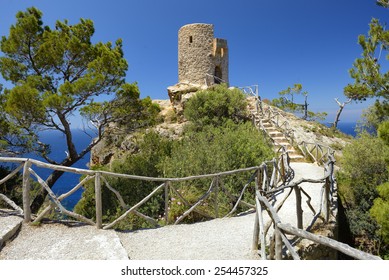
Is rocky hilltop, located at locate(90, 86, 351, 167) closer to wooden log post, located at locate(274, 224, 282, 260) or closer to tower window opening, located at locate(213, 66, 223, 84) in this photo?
tower window opening, located at locate(213, 66, 223, 84)

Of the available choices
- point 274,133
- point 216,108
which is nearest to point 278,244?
point 274,133

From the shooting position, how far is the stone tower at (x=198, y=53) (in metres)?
18.5

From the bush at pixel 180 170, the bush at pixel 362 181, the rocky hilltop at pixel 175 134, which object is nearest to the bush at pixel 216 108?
the rocky hilltop at pixel 175 134

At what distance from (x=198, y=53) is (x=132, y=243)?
652 inches

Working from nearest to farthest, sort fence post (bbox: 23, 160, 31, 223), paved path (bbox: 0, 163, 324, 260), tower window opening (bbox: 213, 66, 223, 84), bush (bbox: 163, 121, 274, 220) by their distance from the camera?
paved path (bbox: 0, 163, 324, 260) < fence post (bbox: 23, 160, 31, 223) < bush (bbox: 163, 121, 274, 220) < tower window opening (bbox: 213, 66, 223, 84)

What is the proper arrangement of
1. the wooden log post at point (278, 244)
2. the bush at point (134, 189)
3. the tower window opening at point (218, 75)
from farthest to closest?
the tower window opening at point (218, 75) < the bush at point (134, 189) < the wooden log post at point (278, 244)

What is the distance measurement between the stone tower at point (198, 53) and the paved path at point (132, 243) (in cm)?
1504

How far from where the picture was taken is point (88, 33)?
9000mm

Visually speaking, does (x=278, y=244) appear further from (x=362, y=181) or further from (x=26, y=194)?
(x=362, y=181)

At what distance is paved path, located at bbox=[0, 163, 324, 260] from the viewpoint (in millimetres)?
3615

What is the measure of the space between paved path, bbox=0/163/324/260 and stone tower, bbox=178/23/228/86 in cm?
1504

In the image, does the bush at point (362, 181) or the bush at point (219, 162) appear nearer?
the bush at point (219, 162)

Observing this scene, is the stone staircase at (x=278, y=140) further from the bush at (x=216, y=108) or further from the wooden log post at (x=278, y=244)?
the wooden log post at (x=278, y=244)

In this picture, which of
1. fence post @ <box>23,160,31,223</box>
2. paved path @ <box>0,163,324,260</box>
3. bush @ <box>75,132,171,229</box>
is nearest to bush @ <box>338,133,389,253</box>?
paved path @ <box>0,163,324,260</box>
